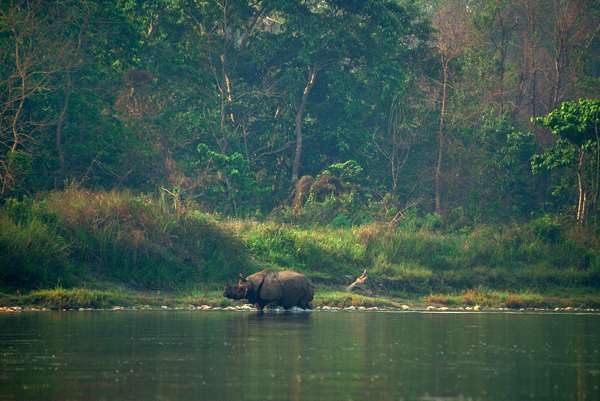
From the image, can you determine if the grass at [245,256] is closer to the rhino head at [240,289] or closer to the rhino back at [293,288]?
the rhino head at [240,289]

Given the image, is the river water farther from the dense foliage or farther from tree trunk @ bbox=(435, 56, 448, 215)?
tree trunk @ bbox=(435, 56, 448, 215)

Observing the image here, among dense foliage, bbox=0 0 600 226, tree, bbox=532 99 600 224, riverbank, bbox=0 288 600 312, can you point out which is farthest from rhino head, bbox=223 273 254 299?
tree, bbox=532 99 600 224

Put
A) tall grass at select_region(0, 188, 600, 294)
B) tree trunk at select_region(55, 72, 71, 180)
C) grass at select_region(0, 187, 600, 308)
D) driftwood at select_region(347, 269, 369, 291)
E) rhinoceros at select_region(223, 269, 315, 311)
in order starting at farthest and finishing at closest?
tree trunk at select_region(55, 72, 71, 180), driftwood at select_region(347, 269, 369, 291), tall grass at select_region(0, 188, 600, 294), grass at select_region(0, 187, 600, 308), rhinoceros at select_region(223, 269, 315, 311)

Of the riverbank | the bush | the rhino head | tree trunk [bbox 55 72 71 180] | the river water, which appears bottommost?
the river water

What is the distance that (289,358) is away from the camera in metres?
18.1

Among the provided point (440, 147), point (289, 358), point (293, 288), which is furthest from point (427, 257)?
point (289, 358)

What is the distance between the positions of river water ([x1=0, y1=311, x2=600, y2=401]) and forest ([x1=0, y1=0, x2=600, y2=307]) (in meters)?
6.46

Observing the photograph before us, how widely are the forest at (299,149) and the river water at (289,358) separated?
6.46 meters

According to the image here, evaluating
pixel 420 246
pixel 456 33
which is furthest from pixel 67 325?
pixel 456 33

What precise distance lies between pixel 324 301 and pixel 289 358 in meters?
13.4

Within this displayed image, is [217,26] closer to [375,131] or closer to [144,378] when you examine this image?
[375,131]

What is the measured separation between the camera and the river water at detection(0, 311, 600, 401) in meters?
14.7

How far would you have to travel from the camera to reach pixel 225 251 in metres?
34.2

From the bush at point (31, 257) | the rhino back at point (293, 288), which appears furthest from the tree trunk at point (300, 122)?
the bush at point (31, 257)
